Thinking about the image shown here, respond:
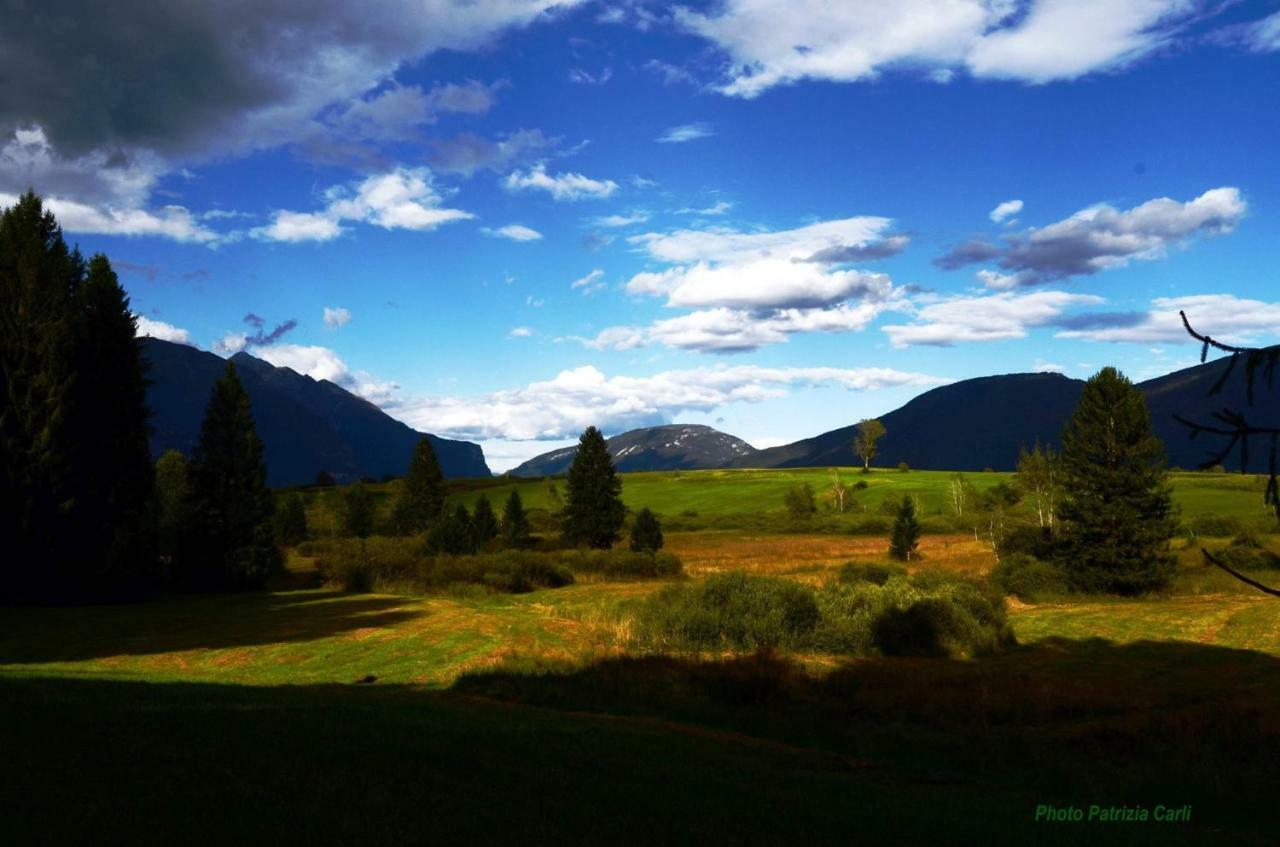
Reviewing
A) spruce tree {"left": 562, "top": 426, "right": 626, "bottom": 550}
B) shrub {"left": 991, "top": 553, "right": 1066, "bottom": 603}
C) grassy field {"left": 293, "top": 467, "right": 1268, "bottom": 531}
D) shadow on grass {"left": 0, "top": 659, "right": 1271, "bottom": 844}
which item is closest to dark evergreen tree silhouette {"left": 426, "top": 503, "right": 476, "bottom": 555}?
spruce tree {"left": 562, "top": 426, "right": 626, "bottom": 550}

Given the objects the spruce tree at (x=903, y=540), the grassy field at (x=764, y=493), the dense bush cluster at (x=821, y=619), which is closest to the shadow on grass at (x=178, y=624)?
the dense bush cluster at (x=821, y=619)

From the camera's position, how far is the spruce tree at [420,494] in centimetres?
7875

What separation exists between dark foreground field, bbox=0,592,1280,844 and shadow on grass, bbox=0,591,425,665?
168 cm

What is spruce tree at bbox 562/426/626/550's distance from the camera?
216ft

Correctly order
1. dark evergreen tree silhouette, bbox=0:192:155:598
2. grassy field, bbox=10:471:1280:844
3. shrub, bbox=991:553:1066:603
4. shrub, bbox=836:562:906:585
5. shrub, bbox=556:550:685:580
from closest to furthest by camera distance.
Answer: grassy field, bbox=10:471:1280:844 < dark evergreen tree silhouette, bbox=0:192:155:598 < shrub, bbox=836:562:906:585 < shrub, bbox=991:553:1066:603 < shrub, bbox=556:550:685:580

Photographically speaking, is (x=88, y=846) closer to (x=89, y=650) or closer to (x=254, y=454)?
(x=89, y=650)

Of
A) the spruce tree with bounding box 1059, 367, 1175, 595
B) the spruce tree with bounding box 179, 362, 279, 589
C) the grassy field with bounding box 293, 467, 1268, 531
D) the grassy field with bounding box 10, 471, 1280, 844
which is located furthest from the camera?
the grassy field with bounding box 293, 467, 1268, 531

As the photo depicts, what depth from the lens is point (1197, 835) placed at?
975 centimetres

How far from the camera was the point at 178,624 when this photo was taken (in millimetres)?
32531

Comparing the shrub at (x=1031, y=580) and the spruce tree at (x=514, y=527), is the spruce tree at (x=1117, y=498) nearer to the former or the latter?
the shrub at (x=1031, y=580)

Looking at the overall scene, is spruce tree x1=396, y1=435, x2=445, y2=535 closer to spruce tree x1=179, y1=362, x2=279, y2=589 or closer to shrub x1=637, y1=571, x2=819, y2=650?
spruce tree x1=179, y1=362, x2=279, y2=589

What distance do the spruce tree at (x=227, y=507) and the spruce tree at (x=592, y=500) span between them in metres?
24.1

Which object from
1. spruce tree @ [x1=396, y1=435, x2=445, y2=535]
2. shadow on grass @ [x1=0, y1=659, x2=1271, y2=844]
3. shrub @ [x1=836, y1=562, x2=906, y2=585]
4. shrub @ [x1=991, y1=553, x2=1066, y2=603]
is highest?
spruce tree @ [x1=396, y1=435, x2=445, y2=535]

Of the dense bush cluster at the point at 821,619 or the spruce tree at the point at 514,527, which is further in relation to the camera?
the spruce tree at the point at 514,527
